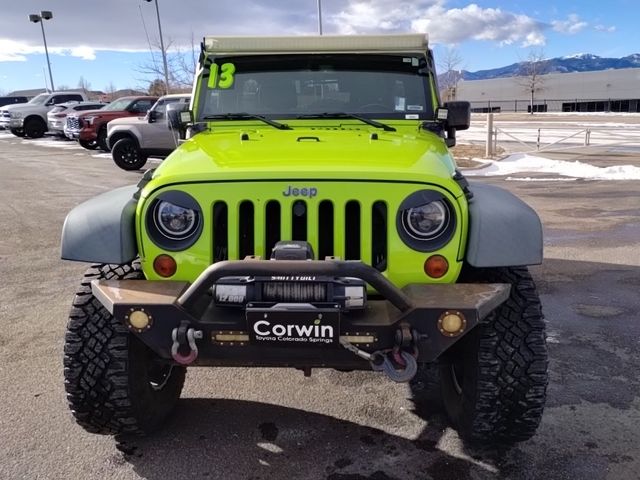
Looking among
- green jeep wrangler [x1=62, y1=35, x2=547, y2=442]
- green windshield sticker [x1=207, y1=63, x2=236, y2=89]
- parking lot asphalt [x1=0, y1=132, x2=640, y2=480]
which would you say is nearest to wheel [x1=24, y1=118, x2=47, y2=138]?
parking lot asphalt [x1=0, y1=132, x2=640, y2=480]

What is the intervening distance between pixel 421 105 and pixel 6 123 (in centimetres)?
2935

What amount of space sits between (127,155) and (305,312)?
13.7m

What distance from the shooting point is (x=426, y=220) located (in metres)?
2.72

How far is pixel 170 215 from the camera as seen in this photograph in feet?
9.08

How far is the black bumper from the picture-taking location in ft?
7.72

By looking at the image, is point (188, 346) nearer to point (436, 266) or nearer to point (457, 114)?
point (436, 266)

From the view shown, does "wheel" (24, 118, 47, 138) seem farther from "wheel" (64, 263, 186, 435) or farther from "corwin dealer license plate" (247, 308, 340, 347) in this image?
"corwin dealer license plate" (247, 308, 340, 347)

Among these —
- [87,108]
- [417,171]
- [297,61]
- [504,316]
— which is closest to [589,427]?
[504,316]

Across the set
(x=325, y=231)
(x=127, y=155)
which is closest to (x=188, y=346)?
(x=325, y=231)

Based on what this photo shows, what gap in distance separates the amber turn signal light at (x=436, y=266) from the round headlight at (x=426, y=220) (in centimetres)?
10

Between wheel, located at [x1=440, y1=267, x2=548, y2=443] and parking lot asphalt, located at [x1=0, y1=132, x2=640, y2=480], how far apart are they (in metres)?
0.22

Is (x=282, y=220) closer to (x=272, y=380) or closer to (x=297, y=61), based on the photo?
(x=272, y=380)

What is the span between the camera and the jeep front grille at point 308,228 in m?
2.71

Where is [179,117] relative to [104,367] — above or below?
above
